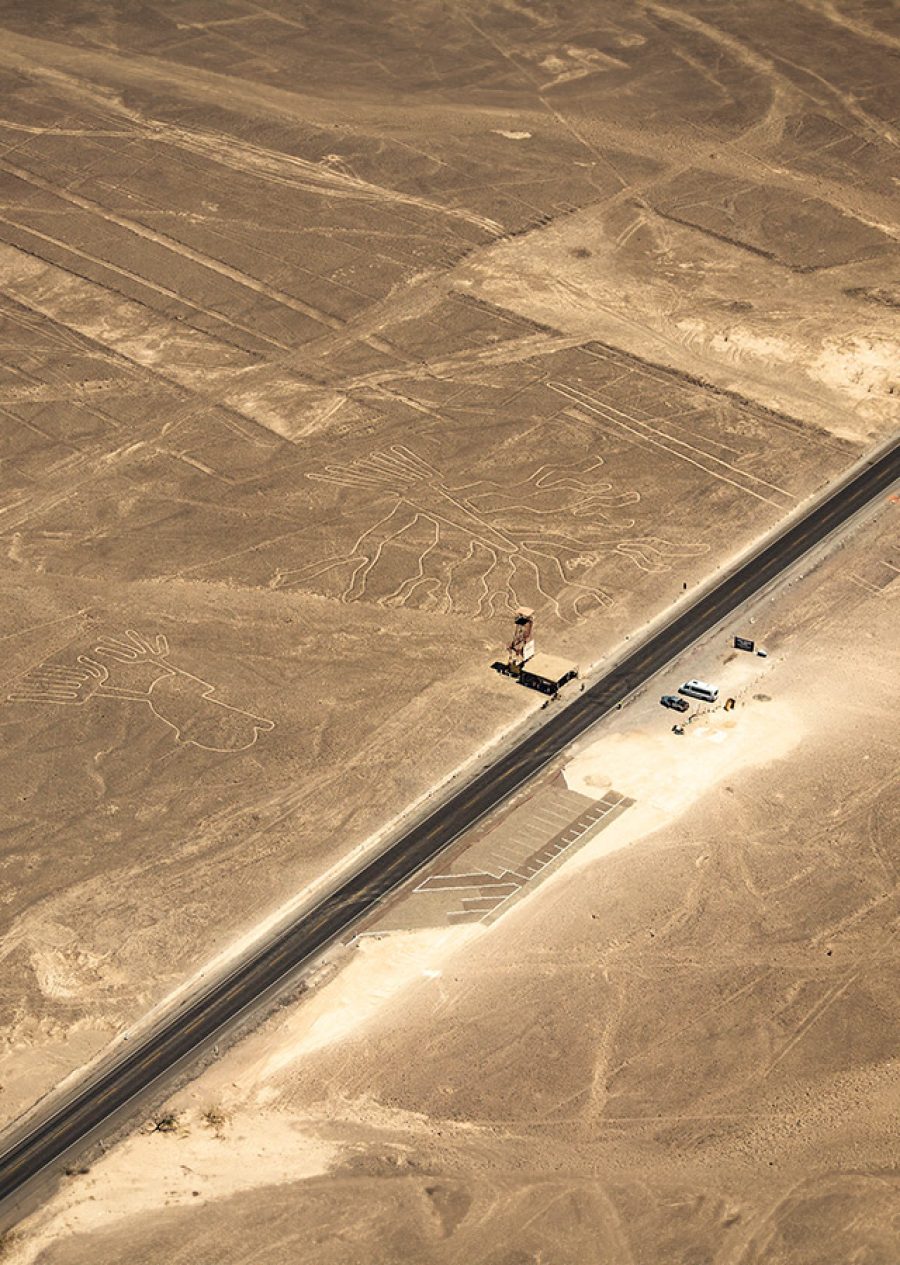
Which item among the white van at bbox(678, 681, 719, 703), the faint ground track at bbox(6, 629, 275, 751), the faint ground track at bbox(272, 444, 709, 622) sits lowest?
the faint ground track at bbox(6, 629, 275, 751)

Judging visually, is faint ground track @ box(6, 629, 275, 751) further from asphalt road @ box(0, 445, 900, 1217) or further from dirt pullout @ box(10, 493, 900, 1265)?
dirt pullout @ box(10, 493, 900, 1265)

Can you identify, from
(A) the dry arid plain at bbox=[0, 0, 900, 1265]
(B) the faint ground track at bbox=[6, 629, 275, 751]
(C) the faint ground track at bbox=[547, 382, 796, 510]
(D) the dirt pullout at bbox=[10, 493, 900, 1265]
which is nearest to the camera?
(D) the dirt pullout at bbox=[10, 493, 900, 1265]

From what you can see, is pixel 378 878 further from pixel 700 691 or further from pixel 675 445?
pixel 675 445

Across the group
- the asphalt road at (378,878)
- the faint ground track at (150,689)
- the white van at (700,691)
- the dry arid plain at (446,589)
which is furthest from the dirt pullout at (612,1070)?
the faint ground track at (150,689)

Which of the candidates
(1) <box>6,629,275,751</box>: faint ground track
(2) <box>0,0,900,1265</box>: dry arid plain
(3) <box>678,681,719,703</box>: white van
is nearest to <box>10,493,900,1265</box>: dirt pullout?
(2) <box>0,0,900,1265</box>: dry arid plain

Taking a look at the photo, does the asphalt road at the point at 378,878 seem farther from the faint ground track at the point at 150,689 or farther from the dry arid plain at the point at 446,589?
the faint ground track at the point at 150,689

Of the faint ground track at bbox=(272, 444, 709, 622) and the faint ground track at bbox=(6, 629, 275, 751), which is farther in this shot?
the faint ground track at bbox=(272, 444, 709, 622)
